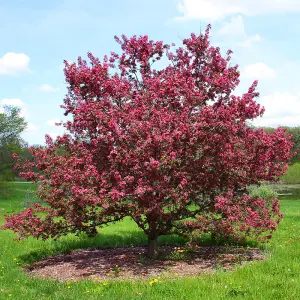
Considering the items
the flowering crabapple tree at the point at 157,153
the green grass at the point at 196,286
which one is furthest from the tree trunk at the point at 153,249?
the green grass at the point at 196,286

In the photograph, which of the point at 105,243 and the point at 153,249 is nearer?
the point at 153,249

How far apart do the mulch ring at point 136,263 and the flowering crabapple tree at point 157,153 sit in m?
0.55

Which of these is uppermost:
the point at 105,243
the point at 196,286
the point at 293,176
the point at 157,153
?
the point at 157,153

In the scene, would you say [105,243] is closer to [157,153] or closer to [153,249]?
[153,249]

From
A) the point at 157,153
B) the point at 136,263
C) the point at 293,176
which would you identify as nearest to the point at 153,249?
the point at 136,263

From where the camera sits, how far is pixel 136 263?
895cm

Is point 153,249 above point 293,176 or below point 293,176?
above

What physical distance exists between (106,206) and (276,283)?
3132 millimetres

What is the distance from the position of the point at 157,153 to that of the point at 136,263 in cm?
256

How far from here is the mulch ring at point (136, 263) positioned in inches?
316

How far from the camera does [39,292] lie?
22.9 ft

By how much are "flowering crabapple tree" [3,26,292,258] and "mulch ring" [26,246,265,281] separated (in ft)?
1.82

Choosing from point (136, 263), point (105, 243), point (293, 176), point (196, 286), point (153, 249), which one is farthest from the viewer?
point (293, 176)

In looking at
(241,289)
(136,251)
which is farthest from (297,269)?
(136,251)
